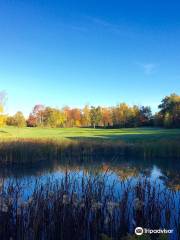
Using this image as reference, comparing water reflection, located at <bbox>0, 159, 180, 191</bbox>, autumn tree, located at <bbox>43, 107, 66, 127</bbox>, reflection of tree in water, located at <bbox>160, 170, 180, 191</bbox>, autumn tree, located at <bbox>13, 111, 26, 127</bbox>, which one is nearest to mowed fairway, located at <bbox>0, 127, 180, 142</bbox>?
water reflection, located at <bbox>0, 159, 180, 191</bbox>

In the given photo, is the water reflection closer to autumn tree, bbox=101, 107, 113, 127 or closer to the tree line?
the tree line

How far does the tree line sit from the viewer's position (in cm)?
6128

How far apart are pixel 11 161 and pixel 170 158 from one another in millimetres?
9589

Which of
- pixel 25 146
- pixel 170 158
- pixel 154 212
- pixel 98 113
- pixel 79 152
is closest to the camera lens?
pixel 154 212

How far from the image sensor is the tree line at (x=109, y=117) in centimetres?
6128

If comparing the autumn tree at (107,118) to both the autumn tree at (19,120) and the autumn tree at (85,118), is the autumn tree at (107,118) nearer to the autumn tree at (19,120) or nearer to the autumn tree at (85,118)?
the autumn tree at (85,118)

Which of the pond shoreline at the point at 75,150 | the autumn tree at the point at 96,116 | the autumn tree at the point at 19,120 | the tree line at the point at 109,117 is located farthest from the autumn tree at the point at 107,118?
the pond shoreline at the point at 75,150

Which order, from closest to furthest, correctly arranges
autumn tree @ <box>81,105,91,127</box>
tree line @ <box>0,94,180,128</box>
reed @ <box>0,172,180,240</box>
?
1. reed @ <box>0,172,180,240</box>
2. tree line @ <box>0,94,180,128</box>
3. autumn tree @ <box>81,105,91,127</box>

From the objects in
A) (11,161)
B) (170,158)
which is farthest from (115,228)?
(170,158)

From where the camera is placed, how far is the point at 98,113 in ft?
260

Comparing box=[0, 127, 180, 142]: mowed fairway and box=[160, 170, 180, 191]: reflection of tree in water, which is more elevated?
box=[0, 127, 180, 142]: mowed fairway

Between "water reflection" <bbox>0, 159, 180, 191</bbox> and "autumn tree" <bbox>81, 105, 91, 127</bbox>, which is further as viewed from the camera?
"autumn tree" <bbox>81, 105, 91, 127</bbox>

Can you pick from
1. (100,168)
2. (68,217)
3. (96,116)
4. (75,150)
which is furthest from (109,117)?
(68,217)

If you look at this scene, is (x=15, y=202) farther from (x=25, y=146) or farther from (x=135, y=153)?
(x=135, y=153)
